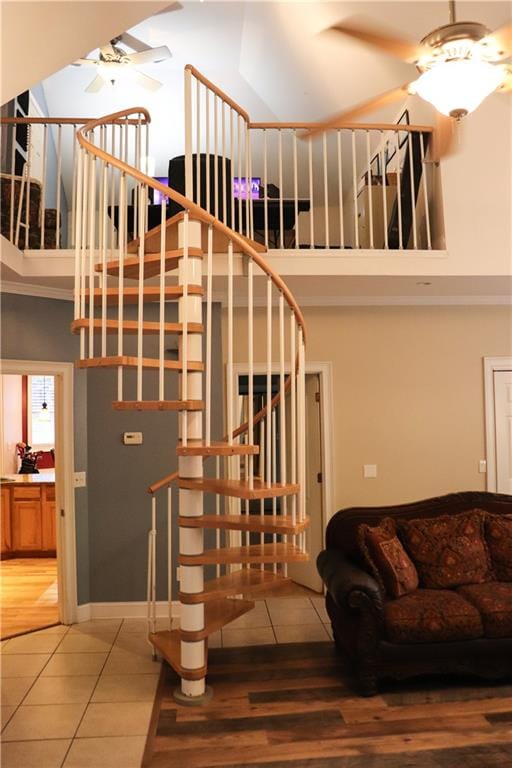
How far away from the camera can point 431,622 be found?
3.58 m

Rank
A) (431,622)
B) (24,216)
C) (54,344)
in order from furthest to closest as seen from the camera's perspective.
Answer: (54,344), (24,216), (431,622)

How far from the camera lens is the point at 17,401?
8375 mm

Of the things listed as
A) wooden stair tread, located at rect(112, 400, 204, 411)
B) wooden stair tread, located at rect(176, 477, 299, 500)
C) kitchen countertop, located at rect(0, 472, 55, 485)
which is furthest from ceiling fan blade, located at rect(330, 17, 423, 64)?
kitchen countertop, located at rect(0, 472, 55, 485)

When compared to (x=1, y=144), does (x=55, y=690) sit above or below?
below

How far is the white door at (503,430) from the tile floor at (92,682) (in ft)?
6.28

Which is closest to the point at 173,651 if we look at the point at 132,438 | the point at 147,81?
the point at 132,438

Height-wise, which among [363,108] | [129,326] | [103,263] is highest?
[363,108]

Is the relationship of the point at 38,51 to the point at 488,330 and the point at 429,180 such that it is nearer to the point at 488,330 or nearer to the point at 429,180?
the point at 429,180

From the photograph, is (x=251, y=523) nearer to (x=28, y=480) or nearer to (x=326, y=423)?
(x=326, y=423)

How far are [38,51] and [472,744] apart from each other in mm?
3535

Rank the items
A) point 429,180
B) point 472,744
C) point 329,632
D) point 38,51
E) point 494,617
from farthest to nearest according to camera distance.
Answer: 1. point 429,180
2. point 329,632
3. point 494,617
4. point 472,744
5. point 38,51

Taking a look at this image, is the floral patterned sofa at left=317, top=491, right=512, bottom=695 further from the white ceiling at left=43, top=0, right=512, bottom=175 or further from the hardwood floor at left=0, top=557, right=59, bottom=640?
the white ceiling at left=43, top=0, right=512, bottom=175

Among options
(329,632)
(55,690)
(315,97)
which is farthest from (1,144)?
(329,632)

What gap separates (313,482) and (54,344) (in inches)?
98.5
